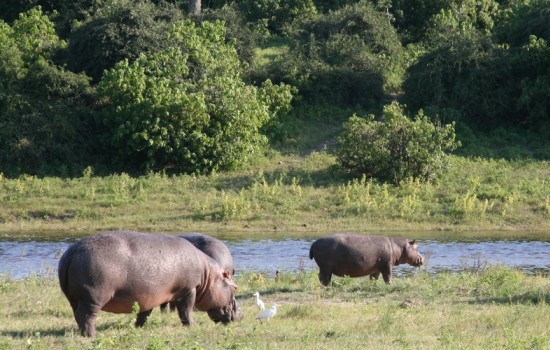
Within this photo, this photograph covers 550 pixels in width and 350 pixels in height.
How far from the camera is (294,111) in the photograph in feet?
118

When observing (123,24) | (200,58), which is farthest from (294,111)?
(123,24)

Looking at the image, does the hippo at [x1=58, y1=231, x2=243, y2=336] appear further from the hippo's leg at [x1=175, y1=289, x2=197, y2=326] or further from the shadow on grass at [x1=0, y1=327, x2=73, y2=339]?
the shadow on grass at [x1=0, y1=327, x2=73, y2=339]

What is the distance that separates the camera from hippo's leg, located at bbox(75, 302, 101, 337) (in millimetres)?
10773

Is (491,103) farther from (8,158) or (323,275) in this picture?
(323,275)

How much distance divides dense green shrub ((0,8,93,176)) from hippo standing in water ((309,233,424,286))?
15.2 metres

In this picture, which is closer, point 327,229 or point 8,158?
point 327,229

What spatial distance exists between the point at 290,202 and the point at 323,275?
11.7m

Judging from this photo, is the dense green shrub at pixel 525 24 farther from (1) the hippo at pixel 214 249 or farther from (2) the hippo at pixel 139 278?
(2) the hippo at pixel 139 278

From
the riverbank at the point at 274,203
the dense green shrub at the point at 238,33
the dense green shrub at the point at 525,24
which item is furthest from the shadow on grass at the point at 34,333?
the dense green shrub at the point at 238,33

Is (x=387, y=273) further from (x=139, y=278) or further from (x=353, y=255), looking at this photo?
Result: (x=139, y=278)

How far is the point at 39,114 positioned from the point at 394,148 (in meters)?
10.4

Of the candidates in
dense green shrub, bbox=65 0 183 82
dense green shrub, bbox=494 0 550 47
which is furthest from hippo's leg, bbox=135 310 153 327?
dense green shrub, bbox=494 0 550 47

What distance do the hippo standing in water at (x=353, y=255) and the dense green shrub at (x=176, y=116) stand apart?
13.4 metres

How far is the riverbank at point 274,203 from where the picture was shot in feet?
88.7
